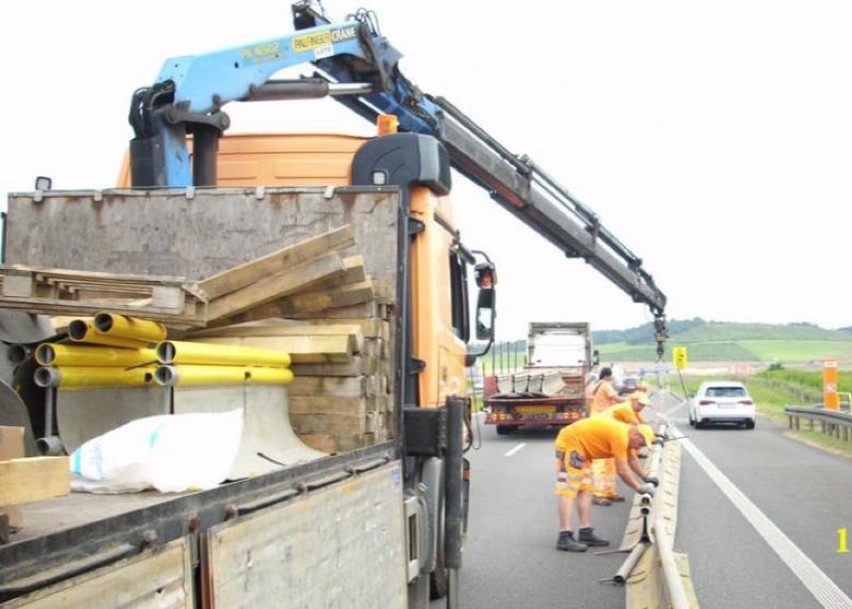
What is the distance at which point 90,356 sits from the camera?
3.45m

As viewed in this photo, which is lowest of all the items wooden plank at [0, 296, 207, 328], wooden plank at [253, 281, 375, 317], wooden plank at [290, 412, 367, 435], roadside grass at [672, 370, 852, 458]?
roadside grass at [672, 370, 852, 458]

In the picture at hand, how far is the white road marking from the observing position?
7598 mm

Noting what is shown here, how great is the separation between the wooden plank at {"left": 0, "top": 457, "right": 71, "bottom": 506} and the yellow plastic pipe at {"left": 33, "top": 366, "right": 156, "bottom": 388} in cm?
120

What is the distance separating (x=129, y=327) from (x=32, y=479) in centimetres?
→ 130

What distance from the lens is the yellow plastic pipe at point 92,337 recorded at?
10.9ft

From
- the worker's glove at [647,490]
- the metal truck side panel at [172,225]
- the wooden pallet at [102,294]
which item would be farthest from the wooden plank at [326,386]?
the worker's glove at [647,490]

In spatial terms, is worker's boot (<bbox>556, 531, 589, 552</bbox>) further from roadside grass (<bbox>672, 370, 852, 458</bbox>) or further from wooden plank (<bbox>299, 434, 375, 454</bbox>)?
roadside grass (<bbox>672, 370, 852, 458</bbox>)

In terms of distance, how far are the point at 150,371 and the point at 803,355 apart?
122 m

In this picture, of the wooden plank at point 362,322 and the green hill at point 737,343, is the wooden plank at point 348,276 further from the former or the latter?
the green hill at point 737,343

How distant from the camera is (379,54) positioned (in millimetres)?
9477

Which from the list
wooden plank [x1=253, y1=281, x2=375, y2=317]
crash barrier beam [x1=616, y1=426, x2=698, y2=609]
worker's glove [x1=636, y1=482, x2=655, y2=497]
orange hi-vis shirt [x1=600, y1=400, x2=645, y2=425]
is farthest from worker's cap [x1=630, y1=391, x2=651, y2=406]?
wooden plank [x1=253, y1=281, x2=375, y2=317]

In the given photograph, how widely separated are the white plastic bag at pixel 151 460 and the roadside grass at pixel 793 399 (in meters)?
19.0

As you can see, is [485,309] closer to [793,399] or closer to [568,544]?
[568,544]

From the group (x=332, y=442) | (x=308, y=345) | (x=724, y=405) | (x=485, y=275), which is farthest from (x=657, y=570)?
(x=724, y=405)
